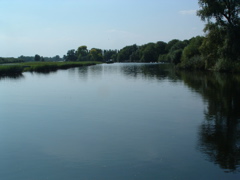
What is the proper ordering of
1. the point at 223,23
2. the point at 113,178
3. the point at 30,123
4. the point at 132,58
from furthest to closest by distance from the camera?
the point at 132,58 → the point at 223,23 → the point at 30,123 → the point at 113,178

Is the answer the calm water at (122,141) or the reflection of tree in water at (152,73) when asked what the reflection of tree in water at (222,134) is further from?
the reflection of tree in water at (152,73)

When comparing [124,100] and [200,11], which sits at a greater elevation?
[200,11]

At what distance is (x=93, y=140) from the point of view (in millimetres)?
14148

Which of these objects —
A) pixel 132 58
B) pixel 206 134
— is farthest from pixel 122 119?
pixel 132 58

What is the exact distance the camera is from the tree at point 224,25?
35344mm

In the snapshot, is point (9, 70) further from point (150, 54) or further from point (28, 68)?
point (150, 54)

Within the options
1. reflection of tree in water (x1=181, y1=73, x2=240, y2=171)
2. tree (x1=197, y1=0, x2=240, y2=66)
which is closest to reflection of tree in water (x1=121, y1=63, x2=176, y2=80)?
tree (x1=197, y1=0, x2=240, y2=66)

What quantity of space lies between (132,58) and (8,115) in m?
175

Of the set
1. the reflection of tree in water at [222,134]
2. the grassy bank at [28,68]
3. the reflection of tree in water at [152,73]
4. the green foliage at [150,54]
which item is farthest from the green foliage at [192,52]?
the green foliage at [150,54]

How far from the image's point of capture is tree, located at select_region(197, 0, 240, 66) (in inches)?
1391

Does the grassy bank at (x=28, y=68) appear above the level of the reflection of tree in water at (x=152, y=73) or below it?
above

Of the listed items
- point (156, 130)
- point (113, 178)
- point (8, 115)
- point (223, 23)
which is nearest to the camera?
point (113, 178)

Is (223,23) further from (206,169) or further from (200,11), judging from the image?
(206,169)

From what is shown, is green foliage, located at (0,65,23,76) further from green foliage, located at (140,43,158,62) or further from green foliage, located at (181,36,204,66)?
green foliage, located at (140,43,158,62)
